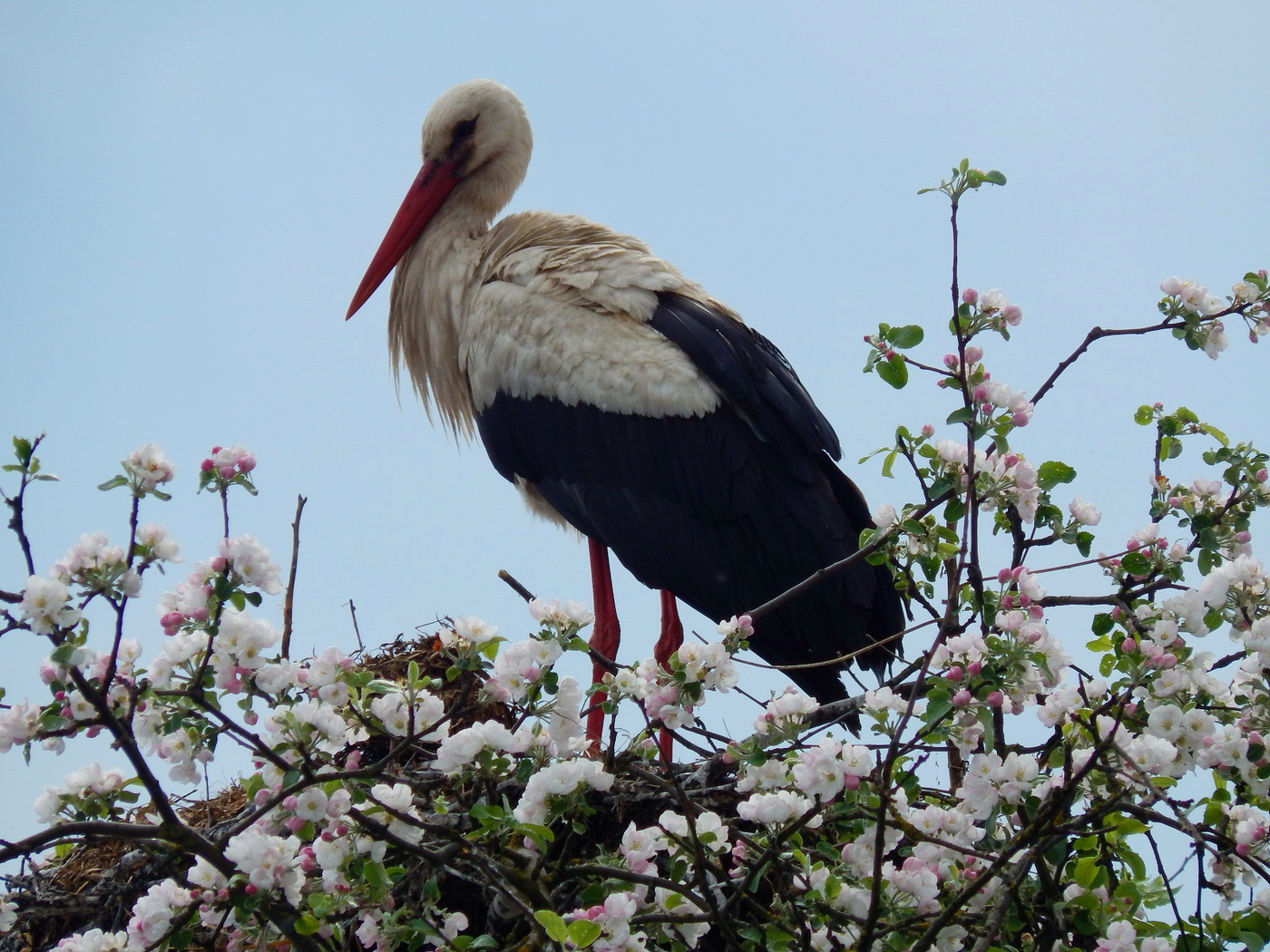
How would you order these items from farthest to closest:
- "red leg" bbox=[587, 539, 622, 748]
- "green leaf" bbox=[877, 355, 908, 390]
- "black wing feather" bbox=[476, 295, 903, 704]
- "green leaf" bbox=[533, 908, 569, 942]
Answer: "red leg" bbox=[587, 539, 622, 748]
"black wing feather" bbox=[476, 295, 903, 704]
"green leaf" bbox=[877, 355, 908, 390]
"green leaf" bbox=[533, 908, 569, 942]

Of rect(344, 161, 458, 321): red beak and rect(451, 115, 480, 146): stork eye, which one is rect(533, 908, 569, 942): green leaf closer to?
rect(344, 161, 458, 321): red beak

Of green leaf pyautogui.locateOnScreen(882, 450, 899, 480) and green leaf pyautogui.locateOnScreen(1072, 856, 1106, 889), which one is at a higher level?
green leaf pyautogui.locateOnScreen(882, 450, 899, 480)

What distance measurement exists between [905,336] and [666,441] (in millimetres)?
1815

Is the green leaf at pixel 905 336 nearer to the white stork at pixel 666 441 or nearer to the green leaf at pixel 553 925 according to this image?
the green leaf at pixel 553 925

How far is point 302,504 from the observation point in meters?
3.71

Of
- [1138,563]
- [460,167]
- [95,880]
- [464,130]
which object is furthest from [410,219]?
[1138,563]

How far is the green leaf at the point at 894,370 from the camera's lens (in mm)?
2268

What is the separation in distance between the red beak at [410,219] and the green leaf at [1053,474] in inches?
130

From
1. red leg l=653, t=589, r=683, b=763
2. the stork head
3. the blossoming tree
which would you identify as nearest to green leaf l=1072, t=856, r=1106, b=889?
→ the blossoming tree

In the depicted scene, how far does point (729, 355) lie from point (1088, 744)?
2.21m

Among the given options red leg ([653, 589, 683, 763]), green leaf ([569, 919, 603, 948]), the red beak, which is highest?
the red beak

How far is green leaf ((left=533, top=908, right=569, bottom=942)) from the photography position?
178 cm

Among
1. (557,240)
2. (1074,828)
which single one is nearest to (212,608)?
(1074,828)

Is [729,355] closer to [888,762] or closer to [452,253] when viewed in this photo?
[452,253]
